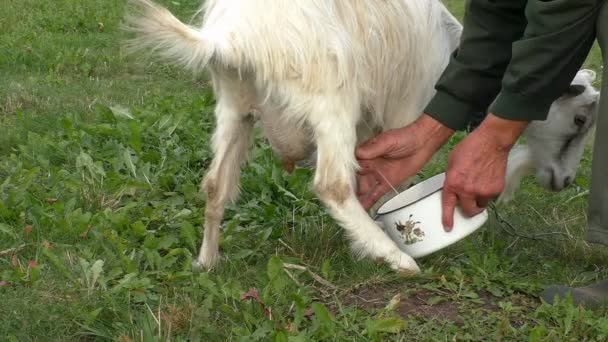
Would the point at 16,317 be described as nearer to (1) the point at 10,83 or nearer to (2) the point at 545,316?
(2) the point at 545,316

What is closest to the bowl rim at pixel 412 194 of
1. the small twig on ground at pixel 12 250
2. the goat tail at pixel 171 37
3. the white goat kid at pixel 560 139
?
the white goat kid at pixel 560 139

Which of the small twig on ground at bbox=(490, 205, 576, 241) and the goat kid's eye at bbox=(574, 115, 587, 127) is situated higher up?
the goat kid's eye at bbox=(574, 115, 587, 127)

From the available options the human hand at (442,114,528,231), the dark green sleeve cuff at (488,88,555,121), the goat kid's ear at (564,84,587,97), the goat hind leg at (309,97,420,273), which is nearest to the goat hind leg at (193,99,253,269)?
the goat hind leg at (309,97,420,273)

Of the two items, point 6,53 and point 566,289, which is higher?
point 566,289

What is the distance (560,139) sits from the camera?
4.11m

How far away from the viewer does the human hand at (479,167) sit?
327 centimetres

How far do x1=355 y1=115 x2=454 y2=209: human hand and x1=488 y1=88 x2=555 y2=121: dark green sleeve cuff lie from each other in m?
0.49

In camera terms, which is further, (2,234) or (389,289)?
(2,234)

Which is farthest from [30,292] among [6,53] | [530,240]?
[6,53]

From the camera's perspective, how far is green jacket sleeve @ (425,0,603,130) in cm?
306

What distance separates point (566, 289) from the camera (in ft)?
10.9

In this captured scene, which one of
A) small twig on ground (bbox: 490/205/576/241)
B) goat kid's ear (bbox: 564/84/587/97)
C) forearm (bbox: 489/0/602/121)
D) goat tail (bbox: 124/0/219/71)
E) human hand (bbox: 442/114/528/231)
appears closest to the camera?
forearm (bbox: 489/0/602/121)

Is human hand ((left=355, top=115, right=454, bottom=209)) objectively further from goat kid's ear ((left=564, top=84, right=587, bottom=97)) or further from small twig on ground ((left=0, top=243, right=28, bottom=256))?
small twig on ground ((left=0, top=243, right=28, bottom=256))

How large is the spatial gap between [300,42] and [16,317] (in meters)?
1.37
